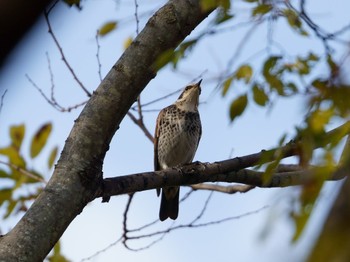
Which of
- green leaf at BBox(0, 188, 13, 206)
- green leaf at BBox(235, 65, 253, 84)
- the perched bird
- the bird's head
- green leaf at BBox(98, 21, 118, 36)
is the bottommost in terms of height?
green leaf at BBox(235, 65, 253, 84)

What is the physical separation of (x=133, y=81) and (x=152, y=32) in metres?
0.31

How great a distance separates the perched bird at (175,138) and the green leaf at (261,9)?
15.7ft

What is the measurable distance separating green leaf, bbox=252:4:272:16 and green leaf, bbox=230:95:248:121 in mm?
335

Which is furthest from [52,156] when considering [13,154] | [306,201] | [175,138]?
[175,138]

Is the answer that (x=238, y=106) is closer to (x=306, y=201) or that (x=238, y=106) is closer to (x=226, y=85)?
(x=226, y=85)

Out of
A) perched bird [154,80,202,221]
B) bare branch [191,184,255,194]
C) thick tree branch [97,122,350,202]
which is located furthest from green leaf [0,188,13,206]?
perched bird [154,80,202,221]

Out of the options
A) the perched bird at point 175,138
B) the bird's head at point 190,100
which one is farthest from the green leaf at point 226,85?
the bird's head at point 190,100

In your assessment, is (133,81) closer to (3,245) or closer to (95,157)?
(95,157)

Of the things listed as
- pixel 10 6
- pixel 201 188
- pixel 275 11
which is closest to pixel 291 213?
pixel 10 6

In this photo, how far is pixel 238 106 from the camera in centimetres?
221

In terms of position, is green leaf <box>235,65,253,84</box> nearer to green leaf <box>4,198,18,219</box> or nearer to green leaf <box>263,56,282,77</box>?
green leaf <box>263,56,282,77</box>

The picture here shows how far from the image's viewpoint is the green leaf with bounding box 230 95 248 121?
Answer: 2209 mm

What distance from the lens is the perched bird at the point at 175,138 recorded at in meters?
6.93

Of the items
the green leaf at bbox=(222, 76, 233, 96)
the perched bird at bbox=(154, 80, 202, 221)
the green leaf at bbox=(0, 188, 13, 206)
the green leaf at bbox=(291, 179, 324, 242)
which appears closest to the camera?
the green leaf at bbox=(291, 179, 324, 242)
